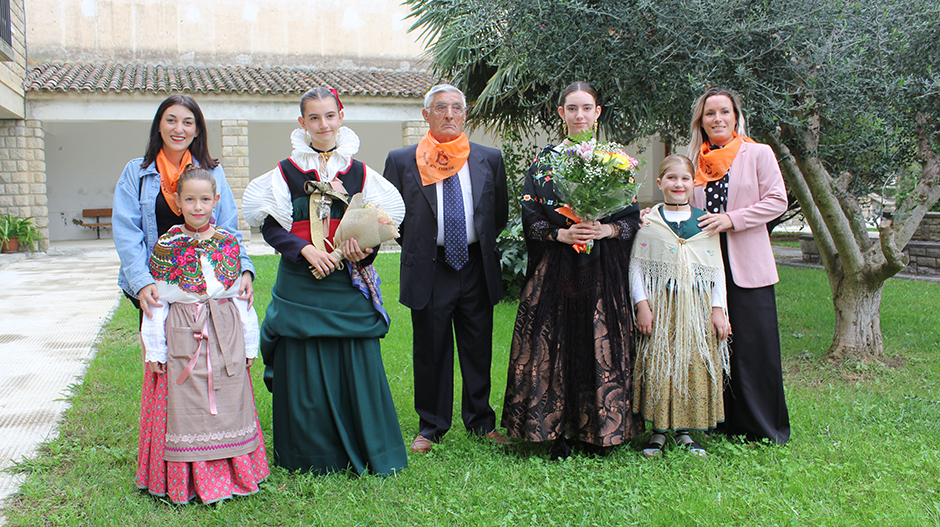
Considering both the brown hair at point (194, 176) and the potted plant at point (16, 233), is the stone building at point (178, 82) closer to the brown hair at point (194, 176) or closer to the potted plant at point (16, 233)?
the potted plant at point (16, 233)

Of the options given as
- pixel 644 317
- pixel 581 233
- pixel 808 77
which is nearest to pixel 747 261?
pixel 644 317

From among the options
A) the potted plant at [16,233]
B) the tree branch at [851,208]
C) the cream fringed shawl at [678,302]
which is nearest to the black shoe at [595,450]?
the cream fringed shawl at [678,302]

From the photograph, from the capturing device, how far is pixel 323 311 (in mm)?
3014

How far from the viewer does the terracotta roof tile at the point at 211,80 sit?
46.8 ft

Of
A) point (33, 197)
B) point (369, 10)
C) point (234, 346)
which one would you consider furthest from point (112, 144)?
point (234, 346)

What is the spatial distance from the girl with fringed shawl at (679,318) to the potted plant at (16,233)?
14.1 metres

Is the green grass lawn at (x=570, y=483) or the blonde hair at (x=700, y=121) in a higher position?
the blonde hair at (x=700, y=121)

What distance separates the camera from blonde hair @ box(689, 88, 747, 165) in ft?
11.2

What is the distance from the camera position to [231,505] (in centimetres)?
284

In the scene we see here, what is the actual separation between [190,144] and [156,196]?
0.98 ft

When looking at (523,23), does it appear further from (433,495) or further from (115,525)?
(115,525)

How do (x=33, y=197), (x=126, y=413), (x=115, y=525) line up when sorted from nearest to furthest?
(x=115, y=525), (x=126, y=413), (x=33, y=197)

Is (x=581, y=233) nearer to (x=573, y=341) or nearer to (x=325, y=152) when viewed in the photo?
(x=573, y=341)

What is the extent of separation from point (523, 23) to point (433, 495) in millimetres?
3042
